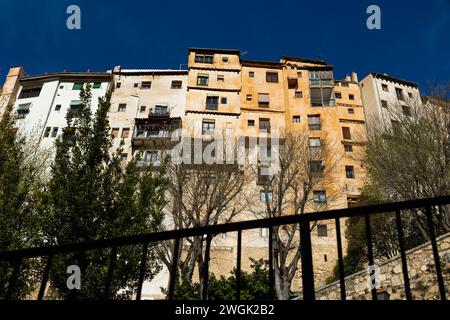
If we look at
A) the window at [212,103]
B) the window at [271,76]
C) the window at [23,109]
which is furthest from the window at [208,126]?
the window at [23,109]

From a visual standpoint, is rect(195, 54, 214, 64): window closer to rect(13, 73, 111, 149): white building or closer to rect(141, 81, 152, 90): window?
rect(141, 81, 152, 90): window

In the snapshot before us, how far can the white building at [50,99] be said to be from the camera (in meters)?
30.9

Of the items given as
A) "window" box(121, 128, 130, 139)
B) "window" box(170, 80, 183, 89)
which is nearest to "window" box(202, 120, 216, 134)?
"window" box(170, 80, 183, 89)

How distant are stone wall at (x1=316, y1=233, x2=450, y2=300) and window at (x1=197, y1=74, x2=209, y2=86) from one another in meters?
25.4

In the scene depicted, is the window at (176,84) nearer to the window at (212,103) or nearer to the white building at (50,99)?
the window at (212,103)

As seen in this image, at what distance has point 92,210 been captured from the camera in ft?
37.4

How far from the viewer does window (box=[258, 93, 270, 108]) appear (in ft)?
106

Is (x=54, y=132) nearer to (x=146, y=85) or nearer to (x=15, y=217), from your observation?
(x=146, y=85)

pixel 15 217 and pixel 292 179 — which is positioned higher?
pixel 292 179

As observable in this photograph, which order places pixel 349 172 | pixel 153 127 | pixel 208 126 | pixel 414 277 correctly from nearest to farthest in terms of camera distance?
pixel 414 277
pixel 349 172
pixel 153 127
pixel 208 126

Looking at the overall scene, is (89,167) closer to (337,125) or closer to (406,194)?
(406,194)

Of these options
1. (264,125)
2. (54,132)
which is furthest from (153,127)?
(264,125)

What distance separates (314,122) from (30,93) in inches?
1088

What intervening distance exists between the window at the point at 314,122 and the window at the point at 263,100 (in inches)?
164
